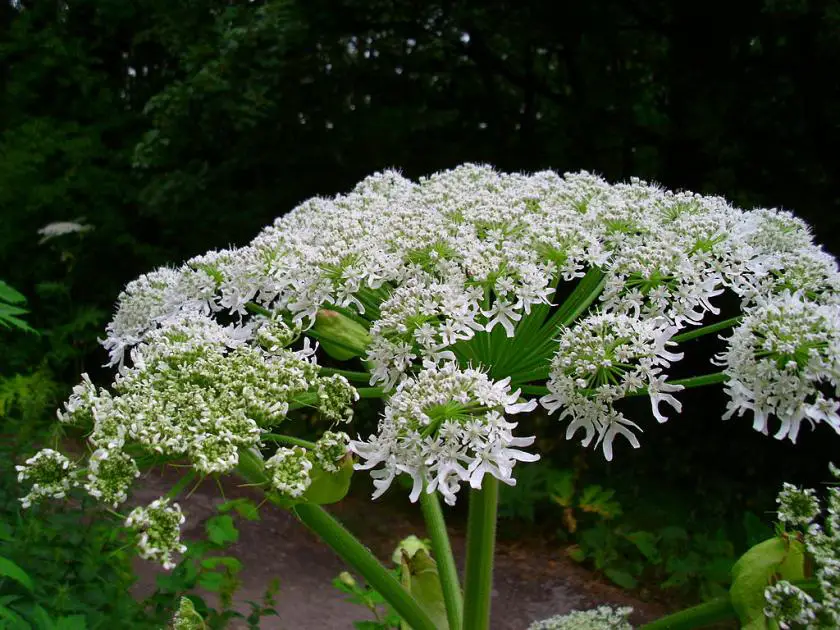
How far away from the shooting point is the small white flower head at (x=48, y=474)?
164 centimetres

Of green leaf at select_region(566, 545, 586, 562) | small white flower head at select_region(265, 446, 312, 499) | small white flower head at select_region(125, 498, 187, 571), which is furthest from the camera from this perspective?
green leaf at select_region(566, 545, 586, 562)

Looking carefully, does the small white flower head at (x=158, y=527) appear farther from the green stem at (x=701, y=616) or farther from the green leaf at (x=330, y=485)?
the green stem at (x=701, y=616)

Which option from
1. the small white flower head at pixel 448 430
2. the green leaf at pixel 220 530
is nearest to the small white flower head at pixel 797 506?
the small white flower head at pixel 448 430

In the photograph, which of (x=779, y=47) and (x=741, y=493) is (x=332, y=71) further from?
(x=741, y=493)

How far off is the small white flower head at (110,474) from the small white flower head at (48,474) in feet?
0.37

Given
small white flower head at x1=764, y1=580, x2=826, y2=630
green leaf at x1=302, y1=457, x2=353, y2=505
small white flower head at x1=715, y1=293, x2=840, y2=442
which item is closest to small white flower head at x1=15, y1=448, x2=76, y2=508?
green leaf at x1=302, y1=457, x2=353, y2=505

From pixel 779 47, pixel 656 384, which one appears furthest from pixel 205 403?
pixel 779 47

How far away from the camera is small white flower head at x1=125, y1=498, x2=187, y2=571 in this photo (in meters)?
1.46

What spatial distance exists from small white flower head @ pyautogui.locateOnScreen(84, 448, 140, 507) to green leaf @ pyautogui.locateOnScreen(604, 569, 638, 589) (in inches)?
219

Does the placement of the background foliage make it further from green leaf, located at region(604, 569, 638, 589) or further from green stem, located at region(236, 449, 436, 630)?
green stem, located at region(236, 449, 436, 630)

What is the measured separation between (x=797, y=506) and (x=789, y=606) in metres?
0.26

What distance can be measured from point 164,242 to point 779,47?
708 cm

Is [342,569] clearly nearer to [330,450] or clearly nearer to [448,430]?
[330,450]

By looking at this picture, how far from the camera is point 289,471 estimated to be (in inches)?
63.1
